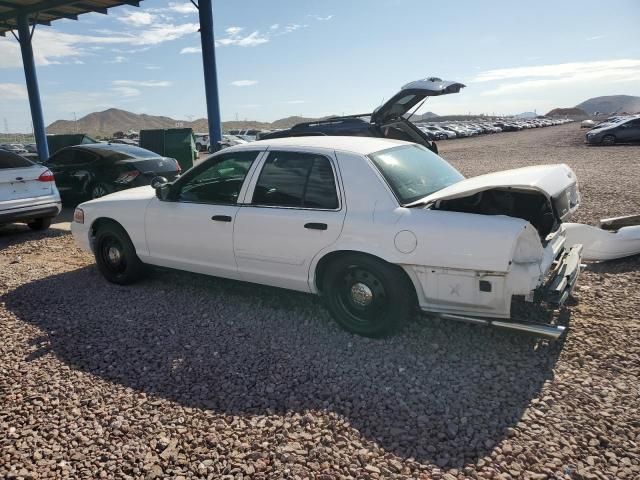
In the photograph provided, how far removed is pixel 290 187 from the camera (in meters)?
4.18

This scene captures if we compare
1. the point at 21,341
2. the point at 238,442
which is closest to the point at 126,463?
the point at 238,442

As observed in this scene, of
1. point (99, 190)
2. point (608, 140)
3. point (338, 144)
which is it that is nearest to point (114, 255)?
point (338, 144)

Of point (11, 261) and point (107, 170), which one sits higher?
point (107, 170)

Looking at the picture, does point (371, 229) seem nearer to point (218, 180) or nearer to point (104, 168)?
point (218, 180)

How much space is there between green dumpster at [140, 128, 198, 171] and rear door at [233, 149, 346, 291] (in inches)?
429

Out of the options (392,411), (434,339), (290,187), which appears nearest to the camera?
(392,411)

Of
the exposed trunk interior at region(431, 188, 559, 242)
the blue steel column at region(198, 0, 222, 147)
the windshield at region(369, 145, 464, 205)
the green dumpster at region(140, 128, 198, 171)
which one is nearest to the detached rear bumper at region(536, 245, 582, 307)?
the exposed trunk interior at region(431, 188, 559, 242)

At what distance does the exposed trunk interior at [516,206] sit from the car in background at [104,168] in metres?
6.99

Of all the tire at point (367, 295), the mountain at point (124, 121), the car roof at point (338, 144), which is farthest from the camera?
the mountain at point (124, 121)

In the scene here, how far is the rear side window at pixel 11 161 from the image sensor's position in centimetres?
761

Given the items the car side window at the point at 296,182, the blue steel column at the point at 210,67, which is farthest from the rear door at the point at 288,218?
the blue steel column at the point at 210,67

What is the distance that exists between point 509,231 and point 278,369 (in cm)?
185

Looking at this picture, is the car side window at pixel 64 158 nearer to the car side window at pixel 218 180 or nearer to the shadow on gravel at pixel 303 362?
the shadow on gravel at pixel 303 362

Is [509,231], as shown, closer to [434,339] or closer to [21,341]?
[434,339]
